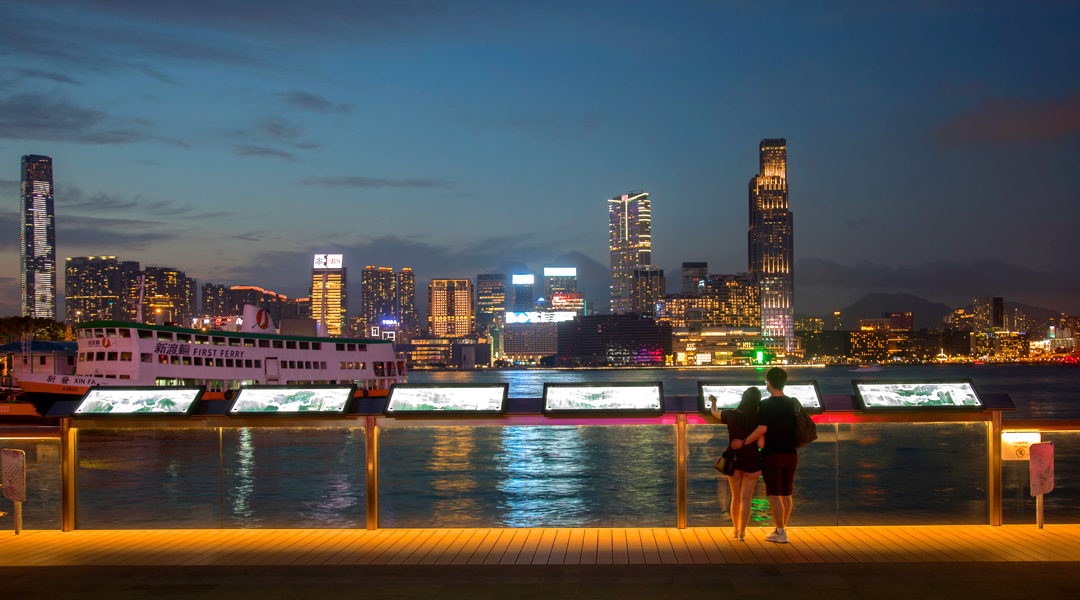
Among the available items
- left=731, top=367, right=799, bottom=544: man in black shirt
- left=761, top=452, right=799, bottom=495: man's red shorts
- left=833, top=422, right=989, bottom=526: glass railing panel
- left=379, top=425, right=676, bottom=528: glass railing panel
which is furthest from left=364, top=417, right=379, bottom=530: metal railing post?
left=833, top=422, right=989, bottom=526: glass railing panel

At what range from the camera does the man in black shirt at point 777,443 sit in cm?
684

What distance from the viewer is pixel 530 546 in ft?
22.5

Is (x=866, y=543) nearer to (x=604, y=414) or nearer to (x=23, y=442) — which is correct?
(x=604, y=414)

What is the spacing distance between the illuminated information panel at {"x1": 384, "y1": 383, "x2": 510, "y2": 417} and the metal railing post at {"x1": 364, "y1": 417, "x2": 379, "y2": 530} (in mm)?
355

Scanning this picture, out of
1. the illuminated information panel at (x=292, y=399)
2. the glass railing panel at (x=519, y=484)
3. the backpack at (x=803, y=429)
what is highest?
the illuminated information panel at (x=292, y=399)

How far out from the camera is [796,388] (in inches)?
310

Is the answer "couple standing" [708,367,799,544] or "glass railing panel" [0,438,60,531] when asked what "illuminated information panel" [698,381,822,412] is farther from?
"glass railing panel" [0,438,60,531]

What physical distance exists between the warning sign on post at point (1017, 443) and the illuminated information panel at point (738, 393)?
186cm

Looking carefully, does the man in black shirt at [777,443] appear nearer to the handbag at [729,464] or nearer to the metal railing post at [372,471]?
the handbag at [729,464]

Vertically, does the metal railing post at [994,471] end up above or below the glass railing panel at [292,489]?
above

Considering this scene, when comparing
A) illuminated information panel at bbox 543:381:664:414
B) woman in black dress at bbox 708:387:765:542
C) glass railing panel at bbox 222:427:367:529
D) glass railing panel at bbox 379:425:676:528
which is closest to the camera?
Result: woman in black dress at bbox 708:387:765:542

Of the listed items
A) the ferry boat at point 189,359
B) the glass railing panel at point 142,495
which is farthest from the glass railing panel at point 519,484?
the ferry boat at point 189,359

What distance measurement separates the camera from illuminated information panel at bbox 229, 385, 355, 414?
306 inches

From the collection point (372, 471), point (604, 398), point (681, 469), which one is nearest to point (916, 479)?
point (681, 469)
